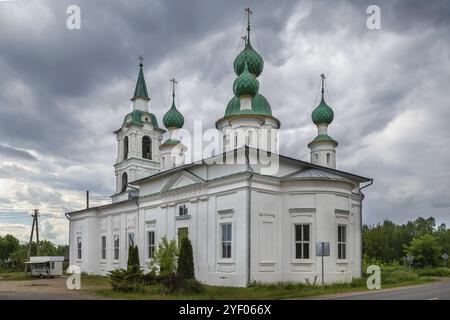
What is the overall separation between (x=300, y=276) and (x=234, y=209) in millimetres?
4586

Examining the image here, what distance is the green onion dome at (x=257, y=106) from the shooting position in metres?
32.0

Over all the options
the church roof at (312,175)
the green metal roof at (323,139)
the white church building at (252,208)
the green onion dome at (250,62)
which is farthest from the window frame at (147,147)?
the church roof at (312,175)

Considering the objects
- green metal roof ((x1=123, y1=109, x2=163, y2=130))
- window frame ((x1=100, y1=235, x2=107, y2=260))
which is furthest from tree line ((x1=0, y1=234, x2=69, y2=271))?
green metal roof ((x1=123, y1=109, x2=163, y2=130))

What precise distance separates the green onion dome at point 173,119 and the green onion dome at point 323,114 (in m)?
10.9

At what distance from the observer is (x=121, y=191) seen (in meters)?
41.6

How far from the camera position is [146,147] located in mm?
41406

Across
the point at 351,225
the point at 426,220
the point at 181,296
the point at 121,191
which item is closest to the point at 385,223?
the point at 426,220

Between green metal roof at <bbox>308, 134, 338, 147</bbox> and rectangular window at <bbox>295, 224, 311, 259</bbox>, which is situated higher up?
green metal roof at <bbox>308, 134, 338, 147</bbox>

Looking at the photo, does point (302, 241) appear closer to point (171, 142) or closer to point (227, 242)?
point (227, 242)

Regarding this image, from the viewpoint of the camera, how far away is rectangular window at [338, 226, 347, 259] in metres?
24.5

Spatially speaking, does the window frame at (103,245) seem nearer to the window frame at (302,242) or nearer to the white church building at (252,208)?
the white church building at (252,208)

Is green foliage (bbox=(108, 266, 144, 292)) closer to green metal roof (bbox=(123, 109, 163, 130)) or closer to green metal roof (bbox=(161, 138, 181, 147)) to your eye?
green metal roof (bbox=(161, 138, 181, 147))

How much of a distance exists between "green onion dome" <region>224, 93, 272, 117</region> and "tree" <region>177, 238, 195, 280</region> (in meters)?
11.0
